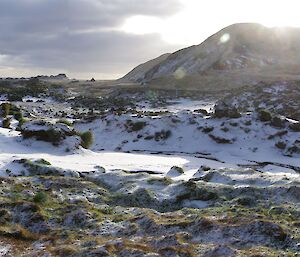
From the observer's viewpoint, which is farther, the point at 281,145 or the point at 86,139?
the point at 281,145

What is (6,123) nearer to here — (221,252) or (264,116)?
(264,116)

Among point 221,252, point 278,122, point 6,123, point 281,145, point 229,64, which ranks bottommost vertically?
point 281,145

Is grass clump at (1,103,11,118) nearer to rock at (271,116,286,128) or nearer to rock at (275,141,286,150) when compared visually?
rock at (275,141,286,150)

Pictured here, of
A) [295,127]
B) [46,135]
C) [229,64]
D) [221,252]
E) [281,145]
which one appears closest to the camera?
[221,252]

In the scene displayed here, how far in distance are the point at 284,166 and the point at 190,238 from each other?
26351 millimetres

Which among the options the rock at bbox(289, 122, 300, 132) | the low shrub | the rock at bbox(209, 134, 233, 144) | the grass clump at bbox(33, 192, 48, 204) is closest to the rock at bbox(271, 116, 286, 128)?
the rock at bbox(289, 122, 300, 132)

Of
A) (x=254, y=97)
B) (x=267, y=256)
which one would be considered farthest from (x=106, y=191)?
(x=254, y=97)

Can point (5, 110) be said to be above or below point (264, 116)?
above

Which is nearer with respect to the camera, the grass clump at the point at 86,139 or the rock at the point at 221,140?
the grass clump at the point at 86,139

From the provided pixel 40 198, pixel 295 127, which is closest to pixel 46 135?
pixel 40 198

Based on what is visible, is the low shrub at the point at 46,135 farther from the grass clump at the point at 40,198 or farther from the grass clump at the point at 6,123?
the grass clump at the point at 40,198

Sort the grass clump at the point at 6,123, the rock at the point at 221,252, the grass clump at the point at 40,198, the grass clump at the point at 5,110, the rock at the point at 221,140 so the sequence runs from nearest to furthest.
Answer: the rock at the point at 221,252 < the grass clump at the point at 40,198 < the grass clump at the point at 6,123 < the rock at the point at 221,140 < the grass clump at the point at 5,110

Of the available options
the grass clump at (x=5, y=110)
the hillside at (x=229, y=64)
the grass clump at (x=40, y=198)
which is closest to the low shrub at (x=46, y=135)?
the grass clump at (x=5, y=110)

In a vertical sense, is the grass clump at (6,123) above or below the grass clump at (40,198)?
above
